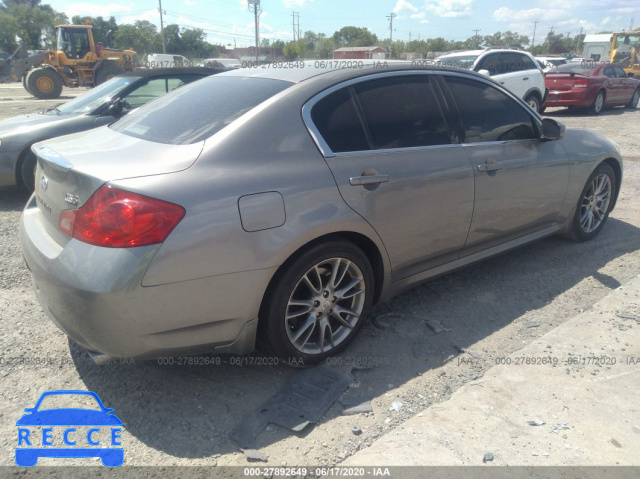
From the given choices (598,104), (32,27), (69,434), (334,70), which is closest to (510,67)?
(598,104)

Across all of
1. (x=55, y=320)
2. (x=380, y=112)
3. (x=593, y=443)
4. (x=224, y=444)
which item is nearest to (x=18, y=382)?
(x=55, y=320)

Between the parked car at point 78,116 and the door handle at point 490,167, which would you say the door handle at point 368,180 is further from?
the parked car at point 78,116

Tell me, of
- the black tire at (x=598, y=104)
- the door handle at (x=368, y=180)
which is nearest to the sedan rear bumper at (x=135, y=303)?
the door handle at (x=368, y=180)

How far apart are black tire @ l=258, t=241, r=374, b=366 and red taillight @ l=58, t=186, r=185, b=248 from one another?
2.23ft

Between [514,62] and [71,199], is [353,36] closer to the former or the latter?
[514,62]

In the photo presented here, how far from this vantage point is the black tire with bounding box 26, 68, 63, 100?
2053 centimetres

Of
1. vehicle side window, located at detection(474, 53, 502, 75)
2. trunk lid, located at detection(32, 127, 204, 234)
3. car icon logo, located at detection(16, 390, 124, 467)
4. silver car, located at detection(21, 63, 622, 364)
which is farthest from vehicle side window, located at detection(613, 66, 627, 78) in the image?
→ car icon logo, located at detection(16, 390, 124, 467)

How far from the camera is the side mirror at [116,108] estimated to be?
20.5 feet

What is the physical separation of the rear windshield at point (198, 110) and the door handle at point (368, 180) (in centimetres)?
68

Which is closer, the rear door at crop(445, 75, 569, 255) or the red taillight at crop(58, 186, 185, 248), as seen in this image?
the red taillight at crop(58, 186, 185, 248)

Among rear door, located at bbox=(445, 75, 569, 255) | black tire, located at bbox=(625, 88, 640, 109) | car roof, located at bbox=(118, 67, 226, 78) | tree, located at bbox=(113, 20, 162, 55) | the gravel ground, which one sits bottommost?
the gravel ground

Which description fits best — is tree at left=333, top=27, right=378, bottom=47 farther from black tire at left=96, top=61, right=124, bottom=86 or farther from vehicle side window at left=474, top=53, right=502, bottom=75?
vehicle side window at left=474, top=53, right=502, bottom=75

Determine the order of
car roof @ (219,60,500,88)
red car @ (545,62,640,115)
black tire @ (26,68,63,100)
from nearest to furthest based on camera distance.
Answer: car roof @ (219,60,500,88), red car @ (545,62,640,115), black tire @ (26,68,63,100)

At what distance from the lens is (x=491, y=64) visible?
12.0m
